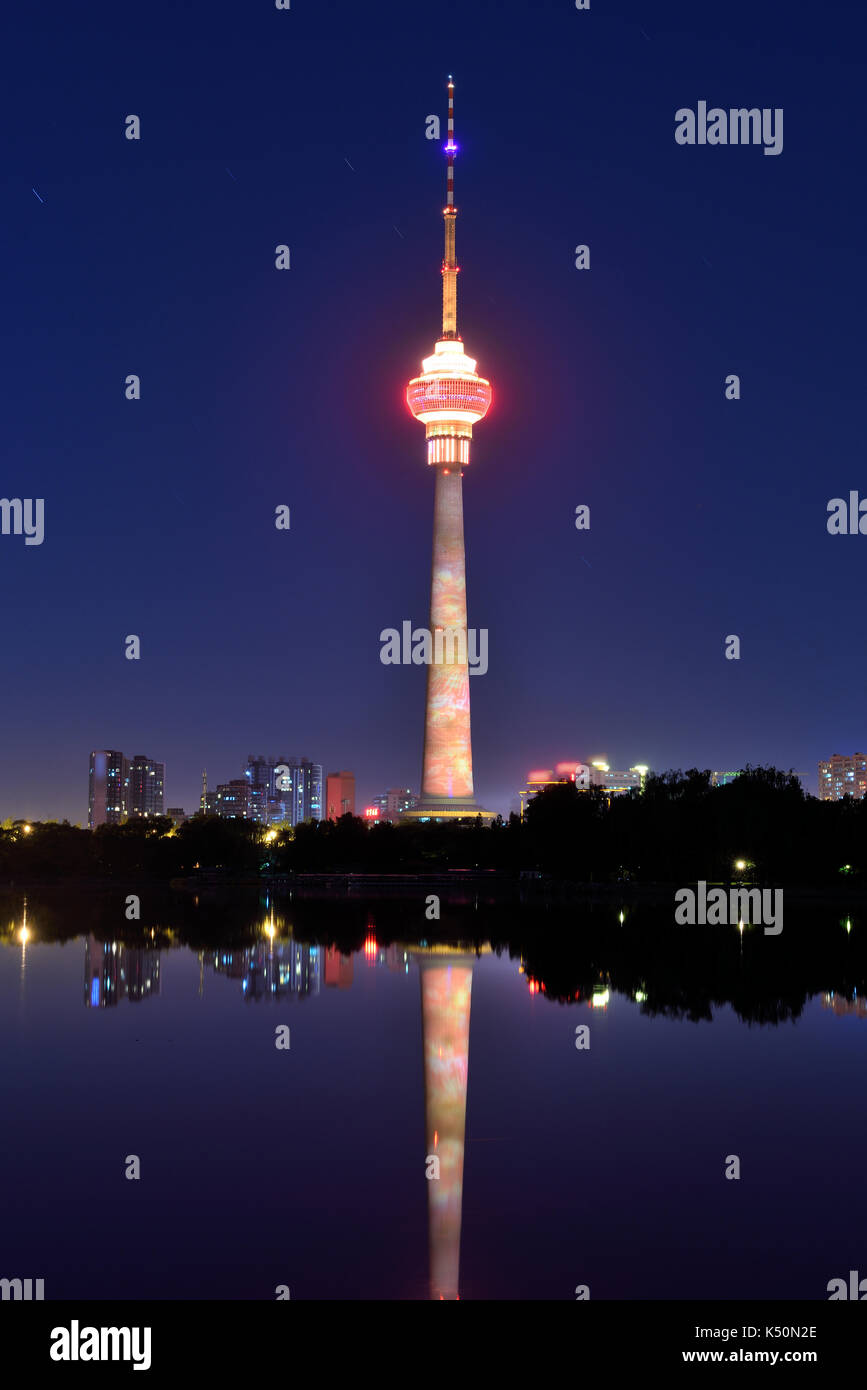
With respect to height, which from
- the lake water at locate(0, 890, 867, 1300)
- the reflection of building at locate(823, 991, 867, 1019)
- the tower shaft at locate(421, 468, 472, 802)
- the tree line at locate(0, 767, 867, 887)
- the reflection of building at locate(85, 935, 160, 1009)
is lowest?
the lake water at locate(0, 890, 867, 1300)

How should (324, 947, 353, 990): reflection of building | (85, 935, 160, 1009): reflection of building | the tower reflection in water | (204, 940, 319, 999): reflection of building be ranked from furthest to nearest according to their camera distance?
(324, 947, 353, 990): reflection of building < (204, 940, 319, 999): reflection of building < (85, 935, 160, 1009): reflection of building < the tower reflection in water

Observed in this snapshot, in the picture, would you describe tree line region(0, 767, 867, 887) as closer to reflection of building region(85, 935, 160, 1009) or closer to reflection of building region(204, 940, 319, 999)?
reflection of building region(204, 940, 319, 999)

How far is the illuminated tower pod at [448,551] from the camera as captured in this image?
17238 cm

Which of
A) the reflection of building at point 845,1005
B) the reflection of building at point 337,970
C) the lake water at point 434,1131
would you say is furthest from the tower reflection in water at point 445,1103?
the reflection of building at point 845,1005

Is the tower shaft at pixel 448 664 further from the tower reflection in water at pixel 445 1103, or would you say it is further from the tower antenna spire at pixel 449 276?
the tower reflection in water at pixel 445 1103

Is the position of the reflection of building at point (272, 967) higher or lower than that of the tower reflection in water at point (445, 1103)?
higher

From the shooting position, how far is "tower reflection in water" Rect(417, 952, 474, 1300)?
14.2 metres

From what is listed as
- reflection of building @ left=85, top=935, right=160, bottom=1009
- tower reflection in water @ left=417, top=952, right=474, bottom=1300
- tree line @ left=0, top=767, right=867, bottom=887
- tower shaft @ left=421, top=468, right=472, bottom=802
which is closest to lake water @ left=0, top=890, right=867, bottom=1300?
tower reflection in water @ left=417, top=952, right=474, bottom=1300

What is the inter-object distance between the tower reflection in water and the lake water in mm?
63

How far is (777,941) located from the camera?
52.1 m

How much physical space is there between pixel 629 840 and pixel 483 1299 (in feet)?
270

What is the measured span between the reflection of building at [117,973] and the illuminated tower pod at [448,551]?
124152mm

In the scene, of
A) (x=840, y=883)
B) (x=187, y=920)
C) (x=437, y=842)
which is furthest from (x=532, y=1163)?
(x=437, y=842)
